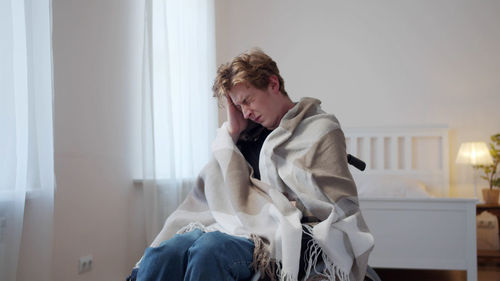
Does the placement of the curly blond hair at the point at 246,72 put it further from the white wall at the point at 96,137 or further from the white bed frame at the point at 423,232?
the white bed frame at the point at 423,232

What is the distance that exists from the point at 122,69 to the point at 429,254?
197cm

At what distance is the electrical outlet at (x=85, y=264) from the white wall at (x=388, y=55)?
244 centimetres

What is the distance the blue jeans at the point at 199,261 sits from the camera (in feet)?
3.44

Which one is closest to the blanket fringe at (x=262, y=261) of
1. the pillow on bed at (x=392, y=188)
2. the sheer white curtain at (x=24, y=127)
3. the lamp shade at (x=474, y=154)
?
the sheer white curtain at (x=24, y=127)

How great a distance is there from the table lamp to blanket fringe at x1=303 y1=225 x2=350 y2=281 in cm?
278

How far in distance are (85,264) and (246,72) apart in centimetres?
127

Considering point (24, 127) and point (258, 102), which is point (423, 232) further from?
point (24, 127)

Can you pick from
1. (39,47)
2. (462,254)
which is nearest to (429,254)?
(462,254)

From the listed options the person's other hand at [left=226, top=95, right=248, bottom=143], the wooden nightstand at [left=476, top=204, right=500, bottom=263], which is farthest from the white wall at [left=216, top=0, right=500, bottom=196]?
the person's other hand at [left=226, top=95, right=248, bottom=143]

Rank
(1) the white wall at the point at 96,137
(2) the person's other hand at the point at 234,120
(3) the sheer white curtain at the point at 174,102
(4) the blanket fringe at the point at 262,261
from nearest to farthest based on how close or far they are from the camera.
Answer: (4) the blanket fringe at the point at 262,261
(2) the person's other hand at the point at 234,120
(1) the white wall at the point at 96,137
(3) the sheer white curtain at the point at 174,102


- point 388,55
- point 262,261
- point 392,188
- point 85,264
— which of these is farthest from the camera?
point 388,55

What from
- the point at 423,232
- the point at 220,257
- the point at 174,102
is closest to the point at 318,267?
the point at 220,257

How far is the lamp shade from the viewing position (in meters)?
3.54

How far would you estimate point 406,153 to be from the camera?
386cm
